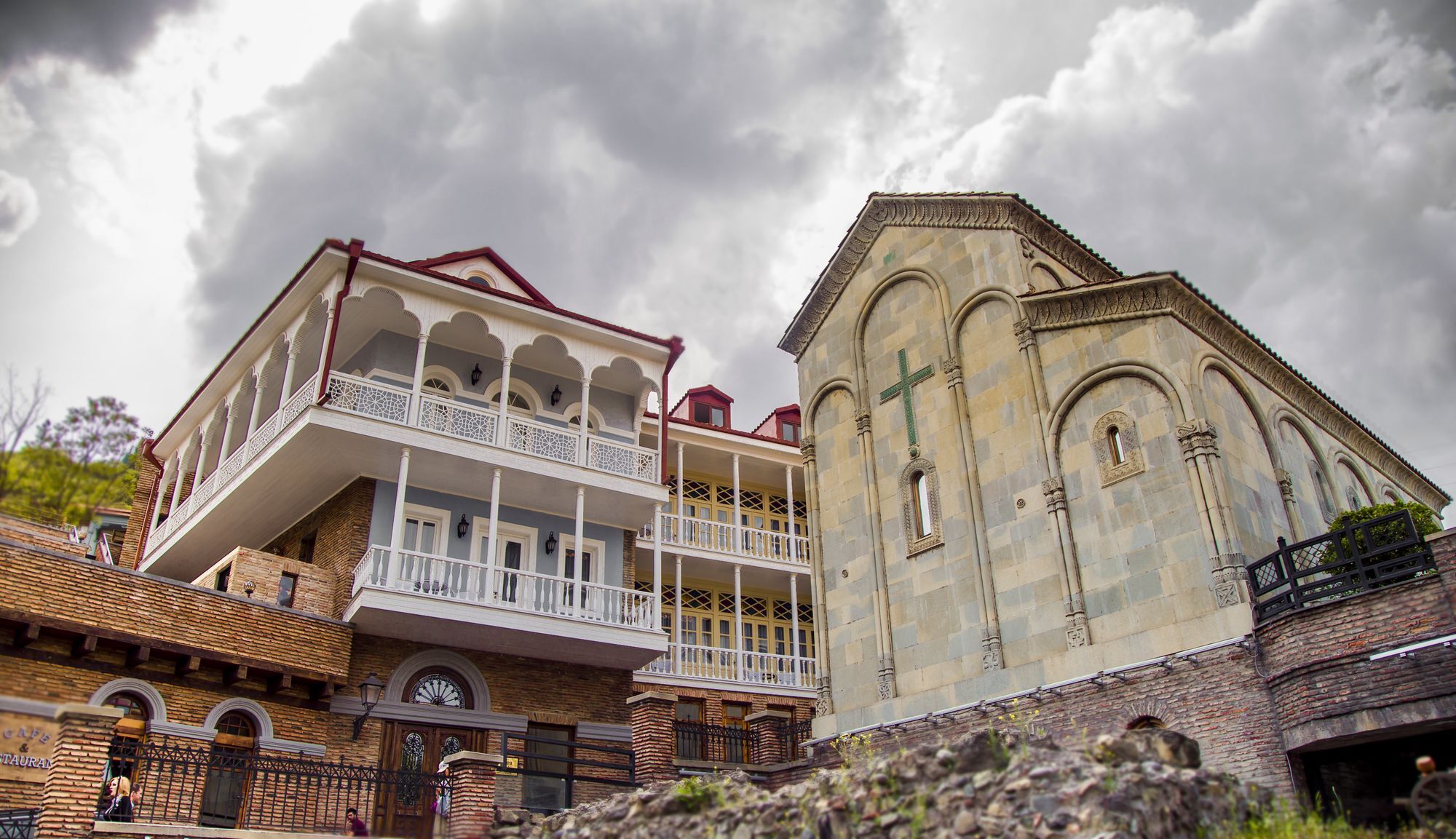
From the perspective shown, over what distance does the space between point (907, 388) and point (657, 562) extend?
8233 mm

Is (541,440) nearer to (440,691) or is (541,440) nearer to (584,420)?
(584,420)

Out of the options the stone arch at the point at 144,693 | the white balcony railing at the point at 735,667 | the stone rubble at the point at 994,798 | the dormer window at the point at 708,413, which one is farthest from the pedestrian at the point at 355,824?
the dormer window at the point at 708,413

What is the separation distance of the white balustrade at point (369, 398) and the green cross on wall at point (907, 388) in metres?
9.96

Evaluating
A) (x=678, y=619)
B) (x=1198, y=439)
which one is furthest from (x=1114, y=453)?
(x=678, y=619)

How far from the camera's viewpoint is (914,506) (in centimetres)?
2197

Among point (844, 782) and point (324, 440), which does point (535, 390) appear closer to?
point (324, 440)

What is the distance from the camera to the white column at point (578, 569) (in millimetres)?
22328

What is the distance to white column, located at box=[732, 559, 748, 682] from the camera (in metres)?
28.6

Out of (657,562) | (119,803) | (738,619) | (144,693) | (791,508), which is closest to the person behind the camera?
(119,803)

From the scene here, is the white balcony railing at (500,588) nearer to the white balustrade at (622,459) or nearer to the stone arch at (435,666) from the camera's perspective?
the stone arch at (435,666)

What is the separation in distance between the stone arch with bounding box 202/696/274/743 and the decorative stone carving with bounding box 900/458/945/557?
12128 mm

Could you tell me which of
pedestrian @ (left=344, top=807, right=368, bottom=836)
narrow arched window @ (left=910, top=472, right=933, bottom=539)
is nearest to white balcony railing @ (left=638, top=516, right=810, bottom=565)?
narrow arched window @ (left=910, top=472, right=933, bottom=539)

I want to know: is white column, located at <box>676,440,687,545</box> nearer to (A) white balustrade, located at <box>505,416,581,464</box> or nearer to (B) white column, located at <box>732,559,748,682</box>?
(B) white column, located at <box>732,559,748,682</box>

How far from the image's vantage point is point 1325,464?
21.7 meters
